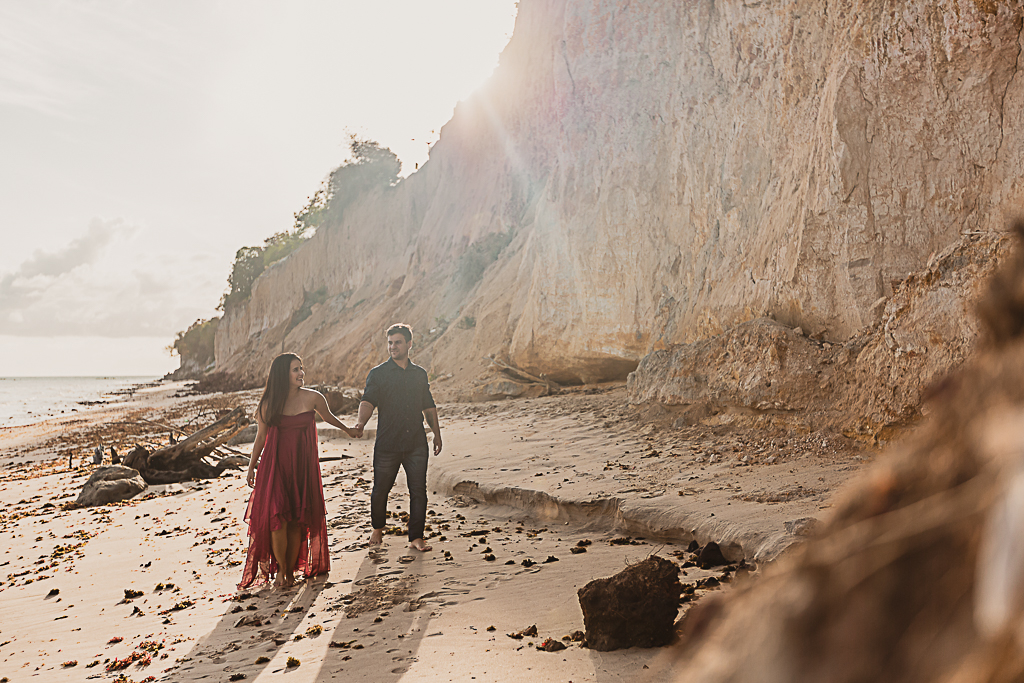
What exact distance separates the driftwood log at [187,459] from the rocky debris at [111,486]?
1.03ft

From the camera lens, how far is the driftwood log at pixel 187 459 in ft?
30.2

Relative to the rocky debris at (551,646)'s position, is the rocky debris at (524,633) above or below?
below

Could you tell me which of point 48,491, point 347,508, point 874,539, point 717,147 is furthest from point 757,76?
point 48,491

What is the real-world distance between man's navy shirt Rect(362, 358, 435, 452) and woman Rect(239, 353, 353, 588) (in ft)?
1.92

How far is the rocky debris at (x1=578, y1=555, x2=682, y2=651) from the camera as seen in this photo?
293 centimetres

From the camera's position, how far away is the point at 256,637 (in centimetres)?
372

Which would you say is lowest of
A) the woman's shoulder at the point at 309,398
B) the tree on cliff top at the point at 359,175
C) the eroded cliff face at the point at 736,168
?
the woman's shoulder at the point at 309,398

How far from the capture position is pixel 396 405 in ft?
18.3

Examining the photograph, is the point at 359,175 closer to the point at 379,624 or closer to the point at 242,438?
the point at 242,438

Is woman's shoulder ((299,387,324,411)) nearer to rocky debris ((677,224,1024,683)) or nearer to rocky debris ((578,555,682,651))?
rocky debris ((578,555,682,651))

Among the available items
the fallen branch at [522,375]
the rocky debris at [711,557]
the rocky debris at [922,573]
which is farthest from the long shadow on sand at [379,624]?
the fallen branch at [522,375]

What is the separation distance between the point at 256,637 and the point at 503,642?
158 cm

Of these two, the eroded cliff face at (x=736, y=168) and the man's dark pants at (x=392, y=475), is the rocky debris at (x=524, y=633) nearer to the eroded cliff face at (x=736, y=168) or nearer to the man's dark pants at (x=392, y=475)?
the man's dark pants at (x=392, y=475)

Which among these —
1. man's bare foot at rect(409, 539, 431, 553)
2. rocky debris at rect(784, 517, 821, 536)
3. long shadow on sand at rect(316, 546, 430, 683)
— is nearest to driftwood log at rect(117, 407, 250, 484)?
man's bare foot at rect(409, 539, 431, 553)
